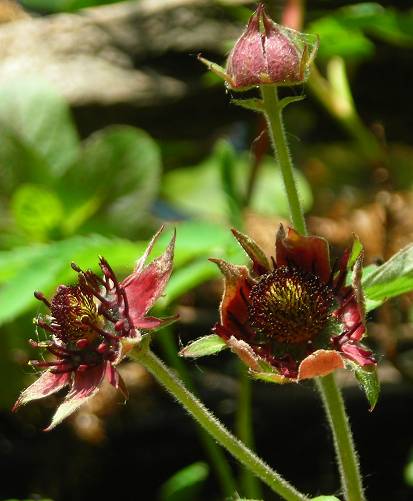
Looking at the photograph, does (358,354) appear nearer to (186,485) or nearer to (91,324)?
(91,324)

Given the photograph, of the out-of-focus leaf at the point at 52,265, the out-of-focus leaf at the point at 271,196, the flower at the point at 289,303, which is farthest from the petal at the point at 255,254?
the out-of-focus leaf at the point at 271,196

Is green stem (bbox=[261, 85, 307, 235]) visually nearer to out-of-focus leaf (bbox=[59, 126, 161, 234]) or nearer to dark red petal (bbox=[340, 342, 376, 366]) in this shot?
dark red petal (bbox=[340, 342, 376, 366])

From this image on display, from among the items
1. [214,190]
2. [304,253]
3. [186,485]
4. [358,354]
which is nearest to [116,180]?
[214,190]

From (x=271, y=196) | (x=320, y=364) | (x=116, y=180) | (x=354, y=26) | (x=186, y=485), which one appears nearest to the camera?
(x=320, y=364)

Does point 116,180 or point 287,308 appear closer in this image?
point 287,308

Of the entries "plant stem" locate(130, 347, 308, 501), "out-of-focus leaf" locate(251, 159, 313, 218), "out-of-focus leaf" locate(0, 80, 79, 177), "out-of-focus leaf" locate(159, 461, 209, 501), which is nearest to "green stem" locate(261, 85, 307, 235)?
"plant stem" locate(130, 347, 308, 501)

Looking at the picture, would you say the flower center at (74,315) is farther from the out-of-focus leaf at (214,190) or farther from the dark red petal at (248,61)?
the out-of-focus leaf at (214,190)

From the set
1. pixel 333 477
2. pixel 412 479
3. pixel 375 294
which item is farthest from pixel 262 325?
pixel 333 477
